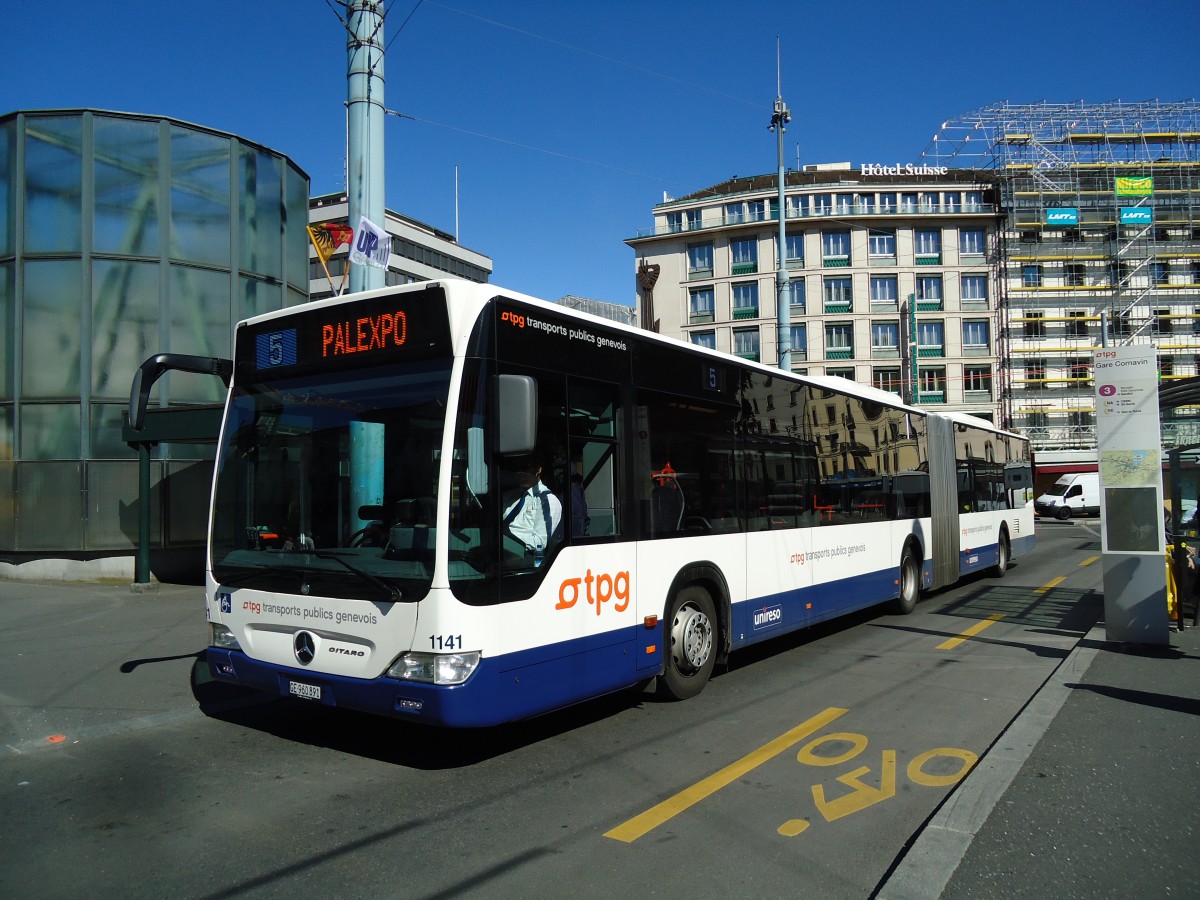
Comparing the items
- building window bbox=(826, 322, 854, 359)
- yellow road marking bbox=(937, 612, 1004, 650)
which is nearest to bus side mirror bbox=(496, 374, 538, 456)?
yellow road marking bbox=(937, 612, 1004, 650)

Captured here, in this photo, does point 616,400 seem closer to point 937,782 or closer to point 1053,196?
point 937,782

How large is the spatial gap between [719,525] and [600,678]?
7.46 feet

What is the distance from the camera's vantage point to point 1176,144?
64938 mm

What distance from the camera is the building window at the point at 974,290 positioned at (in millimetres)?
63750

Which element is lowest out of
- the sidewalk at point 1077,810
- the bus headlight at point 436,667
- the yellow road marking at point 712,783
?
the yellow road marking at point 712,783

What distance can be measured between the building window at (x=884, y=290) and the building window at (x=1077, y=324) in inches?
505

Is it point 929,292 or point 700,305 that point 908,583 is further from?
point 929,292

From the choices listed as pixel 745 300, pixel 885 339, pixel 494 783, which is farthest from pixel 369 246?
pixel 745 300

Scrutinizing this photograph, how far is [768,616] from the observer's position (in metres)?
8.86

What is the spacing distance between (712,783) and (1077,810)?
2053 mm

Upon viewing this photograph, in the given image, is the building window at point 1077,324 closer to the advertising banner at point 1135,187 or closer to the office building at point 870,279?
the office building at point 870,279

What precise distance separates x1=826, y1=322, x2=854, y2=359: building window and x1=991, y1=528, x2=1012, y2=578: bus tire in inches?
1782

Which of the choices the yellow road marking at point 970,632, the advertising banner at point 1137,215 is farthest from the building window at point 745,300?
the yellow road marking at point 970,632

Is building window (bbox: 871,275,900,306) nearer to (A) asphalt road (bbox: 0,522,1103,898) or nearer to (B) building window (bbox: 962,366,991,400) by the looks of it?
(B) building window (bbox: 962,366,991,400)
